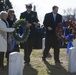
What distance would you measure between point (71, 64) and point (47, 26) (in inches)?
73.4

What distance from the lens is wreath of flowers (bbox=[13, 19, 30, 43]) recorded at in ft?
33.3

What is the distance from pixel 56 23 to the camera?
11.0m

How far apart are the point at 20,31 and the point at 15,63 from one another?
2109 millimetres

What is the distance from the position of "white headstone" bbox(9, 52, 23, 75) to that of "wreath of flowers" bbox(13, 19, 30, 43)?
4.73 feet

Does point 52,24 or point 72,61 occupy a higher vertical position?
point 52,24

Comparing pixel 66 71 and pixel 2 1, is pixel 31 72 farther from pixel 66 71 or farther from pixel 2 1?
pixel 2 1

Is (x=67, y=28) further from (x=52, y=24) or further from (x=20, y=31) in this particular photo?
(x=20, y=31)

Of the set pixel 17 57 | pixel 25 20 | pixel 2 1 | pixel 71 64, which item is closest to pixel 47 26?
pixel 25 20

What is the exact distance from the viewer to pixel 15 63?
877 centimetres

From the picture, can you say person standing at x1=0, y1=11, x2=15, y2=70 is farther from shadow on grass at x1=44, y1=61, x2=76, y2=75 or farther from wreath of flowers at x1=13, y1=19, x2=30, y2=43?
shadow on grass at x1=44, y1=61, x2=76, y2=75

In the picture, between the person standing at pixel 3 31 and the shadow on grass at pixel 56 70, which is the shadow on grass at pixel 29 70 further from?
the person standing at pixel 3 31

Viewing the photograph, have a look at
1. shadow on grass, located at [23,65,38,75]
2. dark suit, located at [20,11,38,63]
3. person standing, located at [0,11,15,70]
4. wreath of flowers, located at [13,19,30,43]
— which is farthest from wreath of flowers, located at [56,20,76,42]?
person standing, located at [0,11,15,70]

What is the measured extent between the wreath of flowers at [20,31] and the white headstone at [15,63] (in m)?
1.44

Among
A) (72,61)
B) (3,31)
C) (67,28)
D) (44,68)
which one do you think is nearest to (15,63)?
(3,31)
